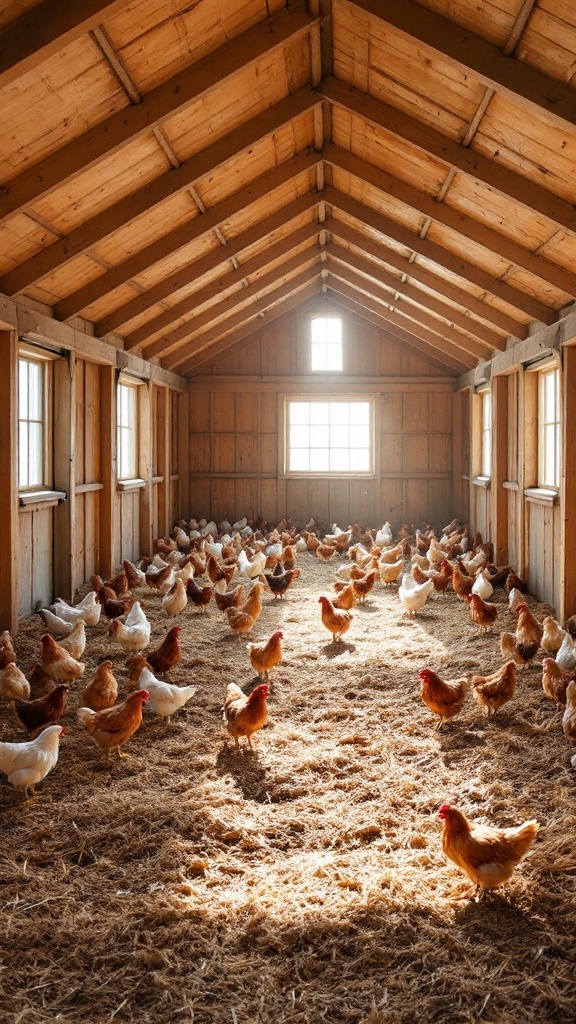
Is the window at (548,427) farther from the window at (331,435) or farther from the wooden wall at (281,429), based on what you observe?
the window at (331,435)

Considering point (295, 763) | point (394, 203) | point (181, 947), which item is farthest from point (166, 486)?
point (181, 947)

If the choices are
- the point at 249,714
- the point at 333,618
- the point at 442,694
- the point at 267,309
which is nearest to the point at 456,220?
the point at 333,618

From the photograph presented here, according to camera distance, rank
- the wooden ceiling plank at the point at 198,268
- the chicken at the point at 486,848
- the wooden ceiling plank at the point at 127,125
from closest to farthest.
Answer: the chicken at the point at 486,848 < the wooden ceiling plank at the point at 127,125 < the wooden ceiling plank at the point at 198,268

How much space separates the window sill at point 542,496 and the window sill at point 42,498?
4.91 m

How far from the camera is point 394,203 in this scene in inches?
293

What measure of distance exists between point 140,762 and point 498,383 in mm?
7338

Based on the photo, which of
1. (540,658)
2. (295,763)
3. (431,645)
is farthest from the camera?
(431,645)

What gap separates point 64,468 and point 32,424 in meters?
0.55

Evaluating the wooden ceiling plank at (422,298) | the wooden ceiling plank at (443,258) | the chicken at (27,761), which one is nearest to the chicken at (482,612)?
A: the wooden ceiling plank at (443,258)

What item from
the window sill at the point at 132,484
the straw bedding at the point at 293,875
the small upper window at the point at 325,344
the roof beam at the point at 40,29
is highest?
the small upper window at the point at 325,344

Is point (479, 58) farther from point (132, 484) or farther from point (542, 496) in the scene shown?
point (132, 484)

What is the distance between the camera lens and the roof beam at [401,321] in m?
11.5

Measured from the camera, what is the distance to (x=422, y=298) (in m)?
9.93

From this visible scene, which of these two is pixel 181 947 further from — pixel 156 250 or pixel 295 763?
pixel 156 250
